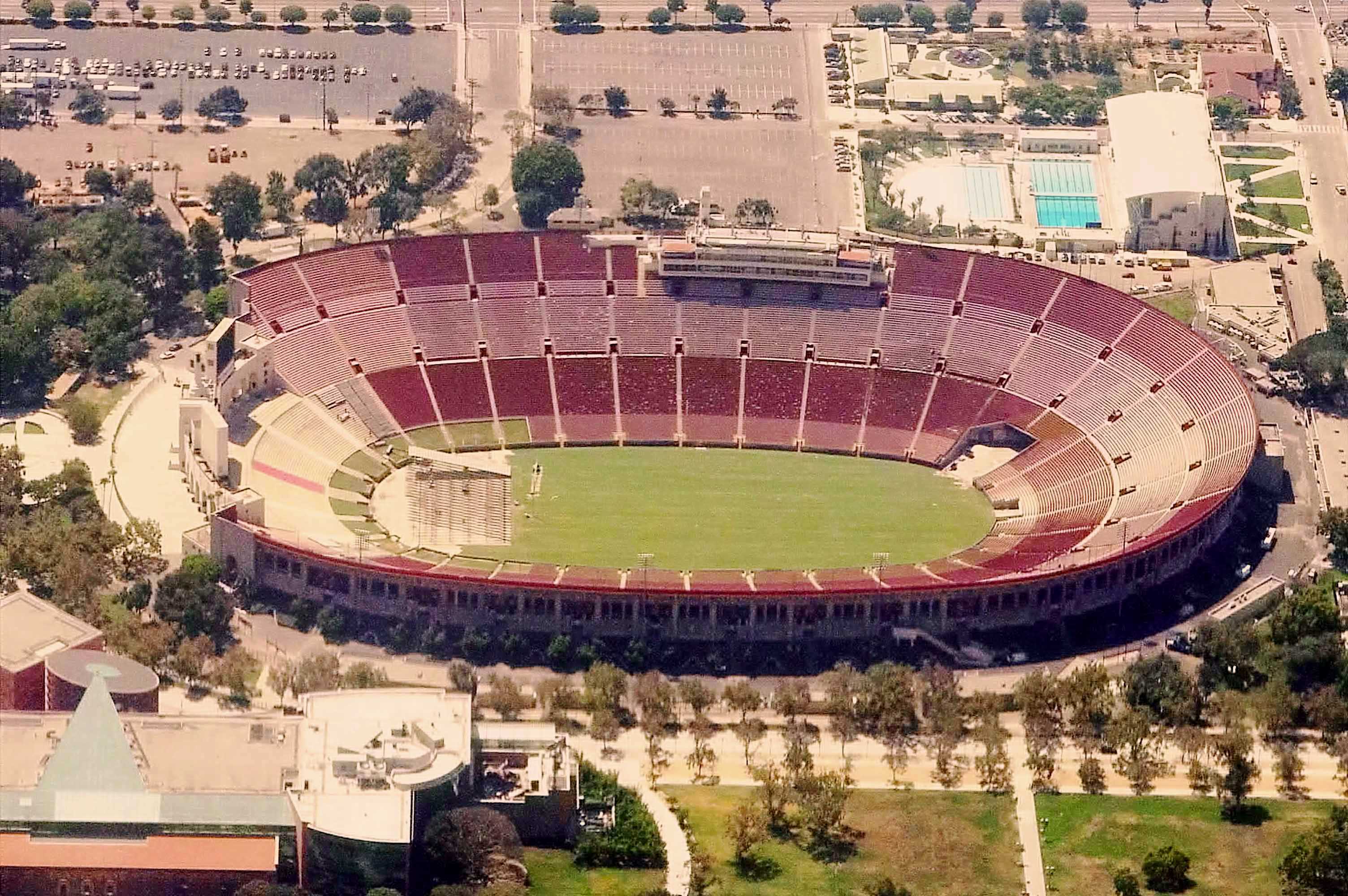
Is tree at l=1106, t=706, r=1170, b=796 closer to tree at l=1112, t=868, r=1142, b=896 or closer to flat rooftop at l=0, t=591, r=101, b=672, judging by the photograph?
tree at l=1112, t=868, r=1142, b=896

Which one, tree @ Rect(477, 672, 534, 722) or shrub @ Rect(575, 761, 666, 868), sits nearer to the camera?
shrub @ Rect(575, 761, 666, 868)

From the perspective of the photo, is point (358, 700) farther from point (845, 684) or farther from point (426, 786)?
point (845, 684)

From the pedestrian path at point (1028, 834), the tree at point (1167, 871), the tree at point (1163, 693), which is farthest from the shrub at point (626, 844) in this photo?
the tree at point (1163, 693)

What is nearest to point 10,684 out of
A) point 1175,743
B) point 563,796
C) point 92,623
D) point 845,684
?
point 92,623

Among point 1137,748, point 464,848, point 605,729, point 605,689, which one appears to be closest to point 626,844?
point 464,848

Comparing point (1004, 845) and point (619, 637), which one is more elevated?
point (619, 637)

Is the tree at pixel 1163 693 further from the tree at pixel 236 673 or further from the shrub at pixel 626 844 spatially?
the tree at pixel 236 673

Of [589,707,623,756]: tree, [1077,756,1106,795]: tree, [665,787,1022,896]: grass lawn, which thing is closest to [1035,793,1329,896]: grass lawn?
[1077,756,1106,795]: tree

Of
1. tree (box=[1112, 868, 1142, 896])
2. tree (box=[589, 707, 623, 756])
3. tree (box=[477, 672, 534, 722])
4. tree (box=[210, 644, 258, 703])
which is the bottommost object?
tree (box=[1112, 868, 1142, 896])
